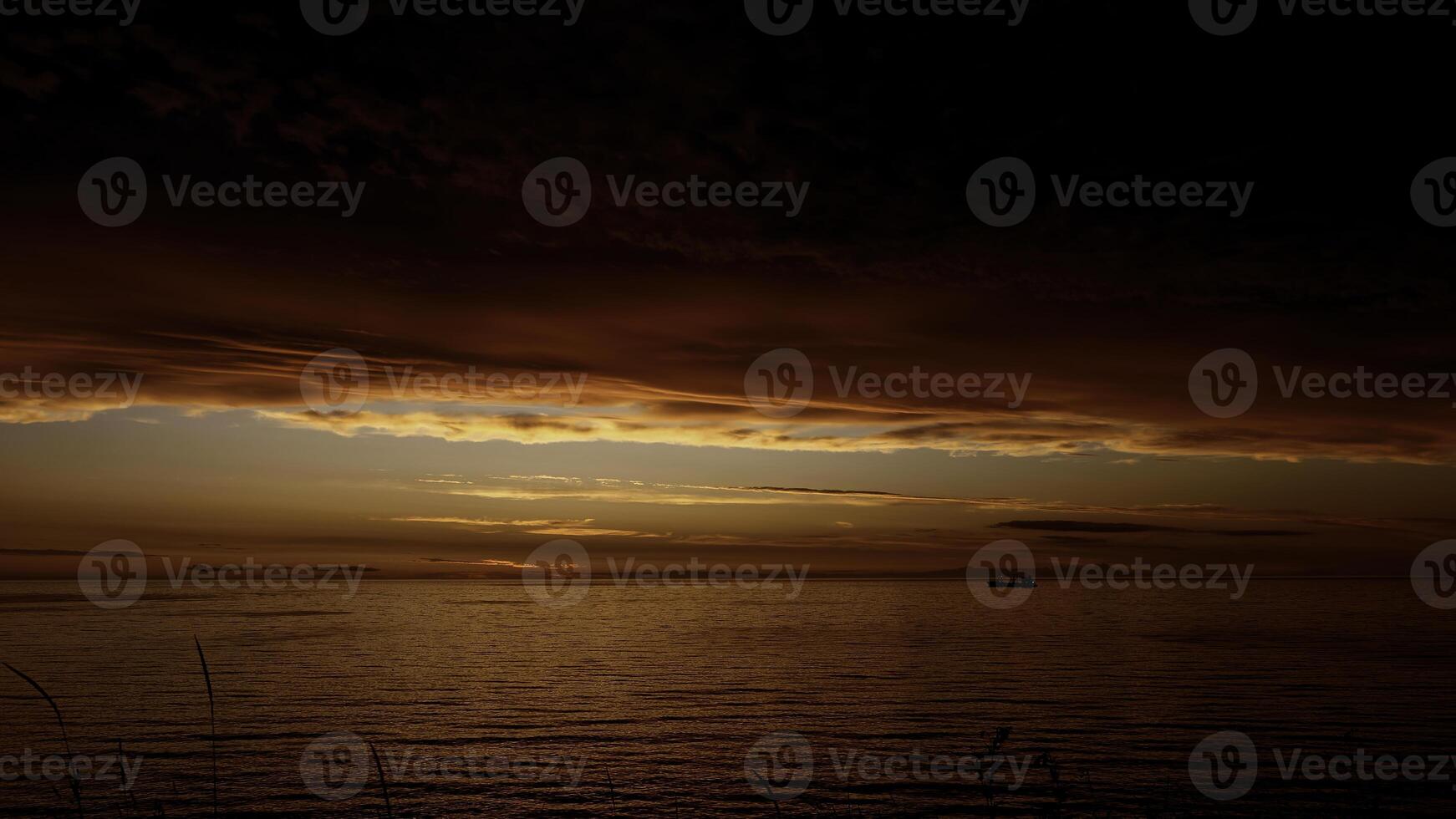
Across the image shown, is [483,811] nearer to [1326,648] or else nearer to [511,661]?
[511,661]

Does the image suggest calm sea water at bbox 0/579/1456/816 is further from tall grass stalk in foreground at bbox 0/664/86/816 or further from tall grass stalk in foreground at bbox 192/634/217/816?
tall grass stalk in foreground at bbox 0/664/86/816

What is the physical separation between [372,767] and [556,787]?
26.0 feet

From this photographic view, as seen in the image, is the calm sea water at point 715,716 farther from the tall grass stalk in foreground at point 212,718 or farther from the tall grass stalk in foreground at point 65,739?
the tall grass stalk in foreground at point 65,739

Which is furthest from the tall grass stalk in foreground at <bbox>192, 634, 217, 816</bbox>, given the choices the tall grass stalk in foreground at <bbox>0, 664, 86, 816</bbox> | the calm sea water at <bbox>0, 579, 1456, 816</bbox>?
the calm sea water at <bbox>0, 579, 1456, 816</bbox>

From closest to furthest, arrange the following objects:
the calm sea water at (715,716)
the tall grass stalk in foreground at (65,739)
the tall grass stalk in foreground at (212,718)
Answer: the tall grass stalk in foreground at (65,739), the tall grass stalk in foreground at (212,718), the calm sea water at (715,716)

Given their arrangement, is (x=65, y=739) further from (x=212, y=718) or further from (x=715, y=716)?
(x=715, y=716)

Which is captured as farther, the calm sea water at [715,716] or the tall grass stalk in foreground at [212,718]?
the calm sea water at [715,716]

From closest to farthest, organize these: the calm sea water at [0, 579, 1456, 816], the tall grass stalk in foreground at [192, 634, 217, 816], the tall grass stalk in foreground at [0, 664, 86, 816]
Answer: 1. the tall grass stalk in foreground at [0, 664, 86, 816]
2. the tall grass stalk in foreground at [192, 634, 217, 816]
3. the calm sea water at [0, 579, 1456, 816]

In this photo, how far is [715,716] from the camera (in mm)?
41688

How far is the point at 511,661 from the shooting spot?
6700cm

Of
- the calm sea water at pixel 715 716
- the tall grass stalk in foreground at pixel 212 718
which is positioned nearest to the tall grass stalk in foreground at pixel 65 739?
the tall grass stalk in foreground at pixel 212 718

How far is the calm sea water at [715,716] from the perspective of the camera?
89.3ft

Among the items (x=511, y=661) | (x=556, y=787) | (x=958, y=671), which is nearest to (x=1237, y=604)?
(x=958, y=671)

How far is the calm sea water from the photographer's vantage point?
27219 mm
